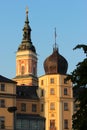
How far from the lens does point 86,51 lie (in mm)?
26297

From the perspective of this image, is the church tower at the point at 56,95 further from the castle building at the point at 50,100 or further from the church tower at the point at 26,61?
the church tower at the point at 26,61

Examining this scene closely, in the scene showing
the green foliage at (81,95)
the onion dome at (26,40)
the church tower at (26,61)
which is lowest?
the green foliage at (81,95)

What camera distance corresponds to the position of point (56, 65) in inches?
3661

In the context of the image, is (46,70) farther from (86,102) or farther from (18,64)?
(86,102)

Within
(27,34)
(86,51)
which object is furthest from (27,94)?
(86,51)

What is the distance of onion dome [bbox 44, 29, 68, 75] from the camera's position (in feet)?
305

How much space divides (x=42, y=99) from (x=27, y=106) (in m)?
3.14

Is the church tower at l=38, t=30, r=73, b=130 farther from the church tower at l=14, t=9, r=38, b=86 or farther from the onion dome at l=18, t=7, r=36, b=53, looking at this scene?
the onion dome at l=18, t=7, r=36, b=53

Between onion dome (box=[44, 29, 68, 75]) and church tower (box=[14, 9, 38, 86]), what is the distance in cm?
2872

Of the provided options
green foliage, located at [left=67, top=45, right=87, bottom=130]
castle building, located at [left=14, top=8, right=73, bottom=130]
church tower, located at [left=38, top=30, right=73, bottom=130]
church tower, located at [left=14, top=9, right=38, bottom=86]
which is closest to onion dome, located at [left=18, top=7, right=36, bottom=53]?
church tower, located at [left=14, top=9, right=38, bottom=86]

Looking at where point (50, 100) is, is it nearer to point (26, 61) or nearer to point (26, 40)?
point (26, 61)

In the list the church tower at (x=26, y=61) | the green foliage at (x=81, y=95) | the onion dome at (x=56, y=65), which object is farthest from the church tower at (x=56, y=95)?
the green foliage at (x=81, y=95)

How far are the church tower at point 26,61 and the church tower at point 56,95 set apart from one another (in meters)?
29.1

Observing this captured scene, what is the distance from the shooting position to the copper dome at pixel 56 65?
92938 millimetres
